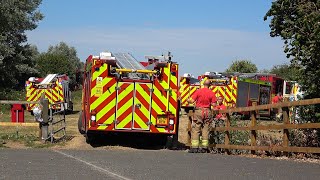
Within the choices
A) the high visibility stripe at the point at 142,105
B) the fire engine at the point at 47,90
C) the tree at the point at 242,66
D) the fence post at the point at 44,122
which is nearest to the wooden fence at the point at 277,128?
the high visibility stripe at the point at 142,105

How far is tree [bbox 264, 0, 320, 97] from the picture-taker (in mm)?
10617

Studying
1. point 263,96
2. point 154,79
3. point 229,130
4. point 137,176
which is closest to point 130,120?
point 154,79

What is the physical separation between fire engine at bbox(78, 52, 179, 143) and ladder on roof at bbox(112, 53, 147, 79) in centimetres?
10

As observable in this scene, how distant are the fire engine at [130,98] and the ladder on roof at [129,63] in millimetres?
100

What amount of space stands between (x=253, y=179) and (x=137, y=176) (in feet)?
5.65

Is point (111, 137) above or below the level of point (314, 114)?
below

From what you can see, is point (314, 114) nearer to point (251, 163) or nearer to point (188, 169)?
Answer: point (251, 163)

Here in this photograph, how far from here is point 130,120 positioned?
13.6m

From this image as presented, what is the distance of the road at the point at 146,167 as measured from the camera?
26.5ft

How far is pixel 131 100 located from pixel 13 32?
3141 centimetres

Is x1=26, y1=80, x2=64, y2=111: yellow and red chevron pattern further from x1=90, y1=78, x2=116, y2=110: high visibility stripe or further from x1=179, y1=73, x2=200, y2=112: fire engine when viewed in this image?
x1=90, y1=78, x2=116, y2=110: high visibility stripe

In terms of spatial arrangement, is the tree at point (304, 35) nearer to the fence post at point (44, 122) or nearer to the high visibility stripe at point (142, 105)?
the high visibility stripe at point (142, 105)

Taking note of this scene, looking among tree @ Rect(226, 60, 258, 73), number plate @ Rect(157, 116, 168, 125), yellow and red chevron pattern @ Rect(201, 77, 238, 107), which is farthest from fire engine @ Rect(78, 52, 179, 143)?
tree @ Rect(226, 60, 258, 73)

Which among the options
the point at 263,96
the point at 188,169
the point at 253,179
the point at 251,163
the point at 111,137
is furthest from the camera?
the point at 263,96
